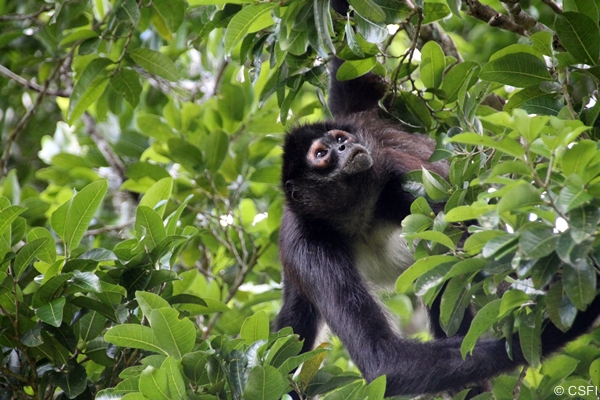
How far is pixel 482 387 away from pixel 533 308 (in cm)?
179

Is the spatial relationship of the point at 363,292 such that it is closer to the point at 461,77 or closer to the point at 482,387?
the point at 482,387

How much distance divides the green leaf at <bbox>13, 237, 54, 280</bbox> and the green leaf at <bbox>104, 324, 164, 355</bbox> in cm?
68

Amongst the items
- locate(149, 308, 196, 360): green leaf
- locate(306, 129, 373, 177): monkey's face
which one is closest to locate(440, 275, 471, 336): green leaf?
locate(149, 308, 196, 360): green leaf

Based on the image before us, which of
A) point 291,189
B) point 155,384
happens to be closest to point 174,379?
point 155,384

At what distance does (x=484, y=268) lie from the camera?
228cm

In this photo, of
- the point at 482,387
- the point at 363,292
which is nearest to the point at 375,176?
the point at 363,292

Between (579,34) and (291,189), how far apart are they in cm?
222

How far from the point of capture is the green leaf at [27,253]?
3102mm

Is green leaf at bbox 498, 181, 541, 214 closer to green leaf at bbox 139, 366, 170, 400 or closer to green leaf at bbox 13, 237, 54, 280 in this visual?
green leaf at bbox 139, 366, 170, 400

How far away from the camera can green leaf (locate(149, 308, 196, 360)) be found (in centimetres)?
262

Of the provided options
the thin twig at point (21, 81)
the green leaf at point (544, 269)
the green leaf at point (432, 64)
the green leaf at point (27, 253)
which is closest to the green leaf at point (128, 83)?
the thin twig at point (21, 81)

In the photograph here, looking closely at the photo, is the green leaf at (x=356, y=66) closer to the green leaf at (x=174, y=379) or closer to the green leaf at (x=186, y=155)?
the green leaf at (x=186, y=155)

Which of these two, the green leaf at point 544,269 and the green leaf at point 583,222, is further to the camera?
the green leaf at point 544,269

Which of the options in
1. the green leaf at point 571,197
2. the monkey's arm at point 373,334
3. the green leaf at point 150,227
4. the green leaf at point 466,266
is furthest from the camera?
the monkey's arm at point 373,334
